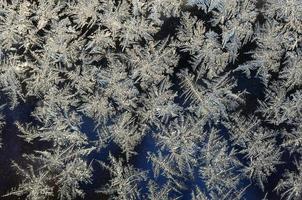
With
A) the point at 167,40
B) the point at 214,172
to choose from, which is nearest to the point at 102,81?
the point at 167,40

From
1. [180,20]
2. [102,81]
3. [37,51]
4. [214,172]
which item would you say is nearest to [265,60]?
[180,20]

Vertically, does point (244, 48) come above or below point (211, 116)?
above

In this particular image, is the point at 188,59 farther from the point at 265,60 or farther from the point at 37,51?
the point at 37,51

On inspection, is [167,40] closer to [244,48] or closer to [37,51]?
[244,48]

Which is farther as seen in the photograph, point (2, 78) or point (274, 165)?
point (274, 165)

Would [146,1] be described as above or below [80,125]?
above

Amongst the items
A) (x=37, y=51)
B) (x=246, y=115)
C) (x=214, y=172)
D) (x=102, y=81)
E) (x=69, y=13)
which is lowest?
(x=214, y=172)
